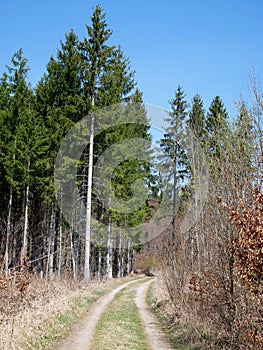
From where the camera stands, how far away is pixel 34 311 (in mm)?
9805

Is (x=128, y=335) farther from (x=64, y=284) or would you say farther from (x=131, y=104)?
(x=131, y=104)

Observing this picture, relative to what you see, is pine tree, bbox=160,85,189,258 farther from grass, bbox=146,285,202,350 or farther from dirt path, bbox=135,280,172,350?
grass, bbox=146,285,202,350

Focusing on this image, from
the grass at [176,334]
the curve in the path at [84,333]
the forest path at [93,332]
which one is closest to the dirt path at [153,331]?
the forest path at [93,332]

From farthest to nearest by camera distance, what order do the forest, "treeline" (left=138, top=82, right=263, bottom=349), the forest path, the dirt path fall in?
the dirt path → the forest path → the forest → "treeline" (left=138, top=82, right=263, bottom=349)

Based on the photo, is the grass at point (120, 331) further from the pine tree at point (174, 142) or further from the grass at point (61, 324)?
the pine tree at point (174, 142)

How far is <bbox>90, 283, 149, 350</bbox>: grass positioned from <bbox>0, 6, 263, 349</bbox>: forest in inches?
51.0

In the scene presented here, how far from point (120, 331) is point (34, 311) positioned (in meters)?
2.46

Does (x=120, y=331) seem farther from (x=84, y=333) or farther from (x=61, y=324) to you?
(x=61, y=324)

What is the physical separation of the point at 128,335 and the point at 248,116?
257 inches

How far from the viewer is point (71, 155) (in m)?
22.3

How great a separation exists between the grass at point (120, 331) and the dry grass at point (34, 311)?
0.98m

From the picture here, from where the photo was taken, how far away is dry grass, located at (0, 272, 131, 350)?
25.5 feet

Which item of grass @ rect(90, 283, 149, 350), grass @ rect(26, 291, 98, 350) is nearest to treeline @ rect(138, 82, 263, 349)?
grass @ rect(90, 283, 149, 350)

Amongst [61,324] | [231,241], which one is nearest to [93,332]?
[61,324]
